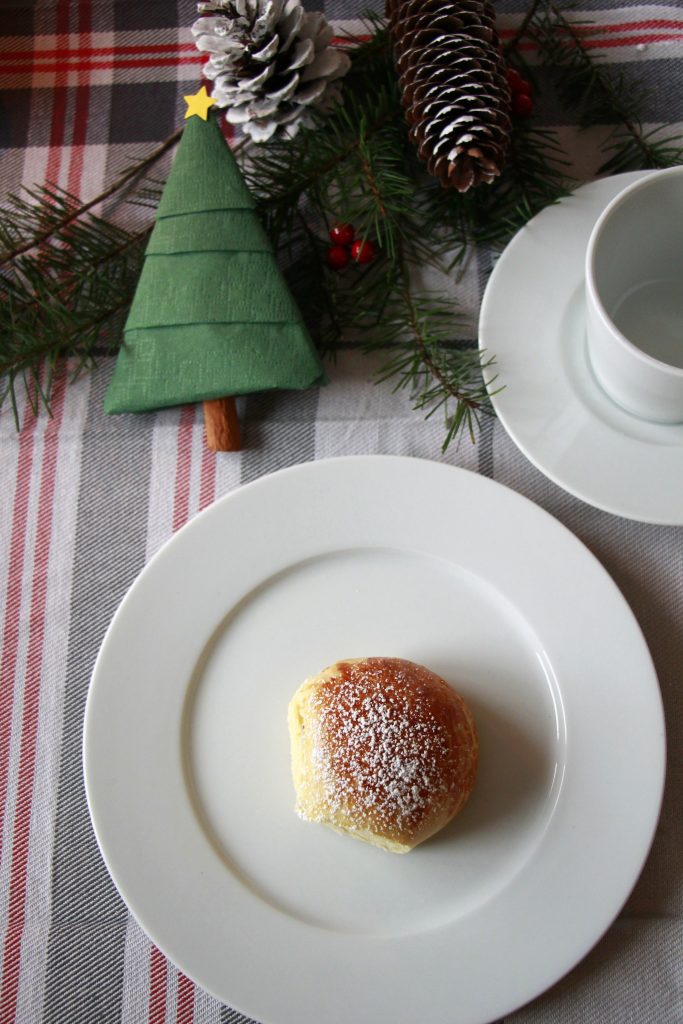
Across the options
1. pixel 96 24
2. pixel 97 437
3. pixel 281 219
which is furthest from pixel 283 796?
pixel 96 24

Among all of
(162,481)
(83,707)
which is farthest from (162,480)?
(83,707)

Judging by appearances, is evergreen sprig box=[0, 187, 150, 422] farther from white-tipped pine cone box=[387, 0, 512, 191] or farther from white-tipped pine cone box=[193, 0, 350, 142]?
white-tipped pine cone box=[387, 0, 512, 191]

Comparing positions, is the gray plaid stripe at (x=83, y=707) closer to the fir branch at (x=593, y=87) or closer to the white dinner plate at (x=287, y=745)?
the white dinner plate at (x=287, y=745)

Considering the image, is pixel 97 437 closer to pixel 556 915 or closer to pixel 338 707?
pixel 338 707

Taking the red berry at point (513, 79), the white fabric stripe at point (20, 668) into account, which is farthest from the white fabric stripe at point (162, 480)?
the red berry at point (513, 79)

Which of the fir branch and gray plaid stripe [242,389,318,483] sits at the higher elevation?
the fir branch

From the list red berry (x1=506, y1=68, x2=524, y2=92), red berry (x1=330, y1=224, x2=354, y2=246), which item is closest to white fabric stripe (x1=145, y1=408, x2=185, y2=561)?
red berry (x1=330, y1=224, x2=354, y2=246)

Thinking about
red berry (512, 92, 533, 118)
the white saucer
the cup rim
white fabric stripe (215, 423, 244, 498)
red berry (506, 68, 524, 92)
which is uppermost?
red berry (506, 68, 524, 92)

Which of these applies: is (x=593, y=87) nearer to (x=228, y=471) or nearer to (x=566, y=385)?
(x=566, y=385)
